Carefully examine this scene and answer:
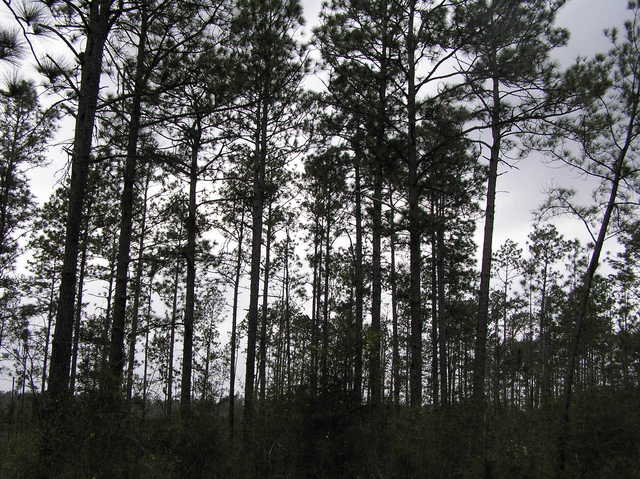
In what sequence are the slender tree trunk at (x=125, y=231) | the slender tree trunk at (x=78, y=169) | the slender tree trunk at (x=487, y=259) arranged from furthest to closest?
the slender tree trunk at (x=487, y=259), the slender tree trunk at (x=125, y=231), the slender tree trunk at (x=78, y=169)

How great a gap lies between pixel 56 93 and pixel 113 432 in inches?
176

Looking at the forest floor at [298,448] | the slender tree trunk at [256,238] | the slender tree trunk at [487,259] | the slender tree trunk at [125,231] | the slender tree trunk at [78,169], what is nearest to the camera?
the forest floor at [298,448]

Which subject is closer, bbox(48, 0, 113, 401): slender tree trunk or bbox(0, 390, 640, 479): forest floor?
bbox(0, 390, 640, 479): forest floor

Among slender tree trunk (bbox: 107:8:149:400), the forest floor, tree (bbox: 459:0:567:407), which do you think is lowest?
the forest floor

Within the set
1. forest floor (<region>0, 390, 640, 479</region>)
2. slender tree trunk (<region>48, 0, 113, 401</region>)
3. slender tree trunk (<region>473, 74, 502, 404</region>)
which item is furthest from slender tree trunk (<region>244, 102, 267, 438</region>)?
slender tree trunk (<region>48, 0, 113, 401</region>)

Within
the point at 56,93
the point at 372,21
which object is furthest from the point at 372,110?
the point at 56,93

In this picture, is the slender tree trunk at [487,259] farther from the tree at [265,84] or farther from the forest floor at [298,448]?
the tree at [265,84]

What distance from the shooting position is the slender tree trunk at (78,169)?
534 cm

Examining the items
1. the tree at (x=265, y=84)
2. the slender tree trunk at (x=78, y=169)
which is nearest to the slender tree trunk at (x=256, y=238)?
the tree at (x=265, y=84)

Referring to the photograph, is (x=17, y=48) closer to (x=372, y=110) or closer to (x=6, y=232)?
(x=372, y=110)

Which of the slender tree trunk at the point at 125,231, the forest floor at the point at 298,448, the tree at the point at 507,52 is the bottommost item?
the forest floor at the point at 298,448

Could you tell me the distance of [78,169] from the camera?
5.65 meters

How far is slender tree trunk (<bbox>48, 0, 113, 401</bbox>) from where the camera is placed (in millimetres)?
5336

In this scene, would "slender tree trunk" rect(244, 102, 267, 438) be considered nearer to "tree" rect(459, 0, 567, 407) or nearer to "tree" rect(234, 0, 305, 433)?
"tree" rect(234, 0, 305, 433)
